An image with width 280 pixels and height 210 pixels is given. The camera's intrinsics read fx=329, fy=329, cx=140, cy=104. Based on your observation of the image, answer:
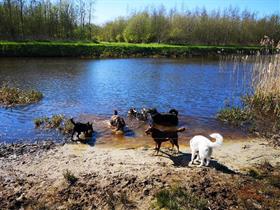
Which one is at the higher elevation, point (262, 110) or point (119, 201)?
point (262, 110)

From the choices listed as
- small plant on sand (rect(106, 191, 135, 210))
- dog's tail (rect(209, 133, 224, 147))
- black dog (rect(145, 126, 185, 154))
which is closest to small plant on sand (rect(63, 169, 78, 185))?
small plant on sand (rect(106, 191, 135, 210))

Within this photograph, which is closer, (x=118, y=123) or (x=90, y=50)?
(x=118, y=123)

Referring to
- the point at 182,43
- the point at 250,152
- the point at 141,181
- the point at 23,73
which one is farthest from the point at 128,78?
the point at 182,43

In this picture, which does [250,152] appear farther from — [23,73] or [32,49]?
[32,49]

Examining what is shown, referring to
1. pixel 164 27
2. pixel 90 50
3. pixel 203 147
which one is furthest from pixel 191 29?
pixel 203 147

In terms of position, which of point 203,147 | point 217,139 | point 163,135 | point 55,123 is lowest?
point 55,123

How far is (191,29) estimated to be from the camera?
72562 mm

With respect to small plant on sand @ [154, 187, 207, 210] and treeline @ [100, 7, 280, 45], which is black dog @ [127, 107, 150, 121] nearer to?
small plant on sand @ [154, 187, 207, 210]

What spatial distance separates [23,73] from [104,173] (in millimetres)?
23672

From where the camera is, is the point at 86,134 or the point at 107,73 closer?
the point at 86,134

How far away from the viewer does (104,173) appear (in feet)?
29.1

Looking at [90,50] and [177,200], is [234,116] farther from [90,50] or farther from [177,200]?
[90,50]

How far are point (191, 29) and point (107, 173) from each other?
67.5 m

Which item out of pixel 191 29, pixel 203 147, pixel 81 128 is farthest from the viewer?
pixel 191 29
